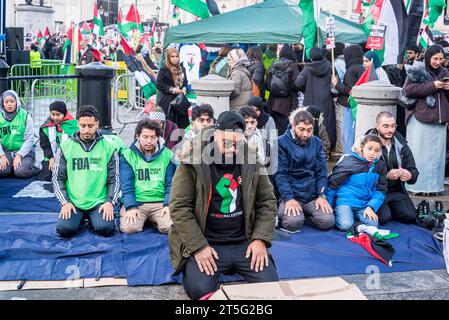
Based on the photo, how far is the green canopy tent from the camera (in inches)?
529

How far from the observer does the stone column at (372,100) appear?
8.35 m

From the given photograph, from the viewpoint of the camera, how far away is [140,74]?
14.3 metres

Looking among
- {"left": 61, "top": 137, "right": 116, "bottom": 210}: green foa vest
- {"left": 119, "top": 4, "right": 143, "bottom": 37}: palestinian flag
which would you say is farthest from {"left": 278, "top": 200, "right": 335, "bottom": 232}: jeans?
{"left": 119, "top": 4, "right": 143, "bottom": 37}: palestinian flag

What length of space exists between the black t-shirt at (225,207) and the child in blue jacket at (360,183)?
2.30 metres

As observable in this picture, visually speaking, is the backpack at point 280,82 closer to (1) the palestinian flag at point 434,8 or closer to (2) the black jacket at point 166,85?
(2) the black jacket at point 166,85

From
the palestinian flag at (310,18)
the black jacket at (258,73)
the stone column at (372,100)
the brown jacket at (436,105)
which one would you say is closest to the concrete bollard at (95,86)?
the black jacket at (258,73)

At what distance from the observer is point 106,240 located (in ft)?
21.2

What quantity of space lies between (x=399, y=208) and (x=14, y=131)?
5.37 metres

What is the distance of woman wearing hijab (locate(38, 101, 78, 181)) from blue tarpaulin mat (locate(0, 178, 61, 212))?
14.1 inches

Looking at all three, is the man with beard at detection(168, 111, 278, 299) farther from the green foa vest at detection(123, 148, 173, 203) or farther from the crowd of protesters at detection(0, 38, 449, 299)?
the green foa vest at detection(123, 148, 173, 203)

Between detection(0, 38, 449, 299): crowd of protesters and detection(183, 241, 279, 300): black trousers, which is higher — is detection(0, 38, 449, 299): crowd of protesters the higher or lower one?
the higher one

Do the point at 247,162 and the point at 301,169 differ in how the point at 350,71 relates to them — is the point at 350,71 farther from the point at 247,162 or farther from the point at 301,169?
the point at 247,162

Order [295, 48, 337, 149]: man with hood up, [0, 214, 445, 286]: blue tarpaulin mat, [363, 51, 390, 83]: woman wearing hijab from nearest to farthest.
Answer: [0, 214, 445, 286]: blue tarpaulin mat, [363, 51, 390, 83]: woman wearing hijab, [295, 48, 337, 149]: man with hood up
